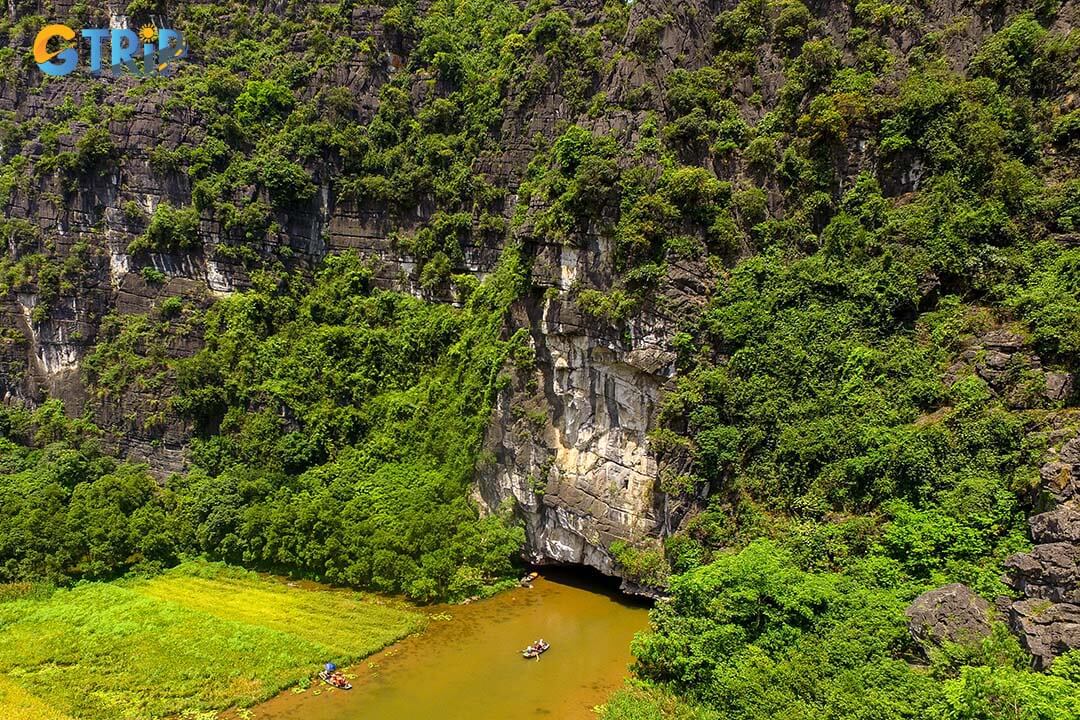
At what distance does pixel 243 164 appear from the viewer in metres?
29.2

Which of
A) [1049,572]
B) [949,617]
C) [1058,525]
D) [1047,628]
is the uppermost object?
[1058,525]

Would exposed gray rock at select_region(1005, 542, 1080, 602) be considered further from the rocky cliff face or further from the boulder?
the boulder

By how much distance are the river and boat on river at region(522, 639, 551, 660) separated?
189 millimetres

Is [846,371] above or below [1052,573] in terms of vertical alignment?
above

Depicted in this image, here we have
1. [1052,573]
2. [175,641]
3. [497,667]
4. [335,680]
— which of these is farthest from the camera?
[175,641]

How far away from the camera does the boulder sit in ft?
42.9

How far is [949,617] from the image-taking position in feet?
43.9

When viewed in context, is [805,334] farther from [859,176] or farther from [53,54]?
[53,54]

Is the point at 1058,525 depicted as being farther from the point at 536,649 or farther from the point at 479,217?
the point at 479,217

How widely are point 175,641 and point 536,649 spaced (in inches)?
418

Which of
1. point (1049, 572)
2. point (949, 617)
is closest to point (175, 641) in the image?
point (949, 617)

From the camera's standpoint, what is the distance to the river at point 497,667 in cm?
1717

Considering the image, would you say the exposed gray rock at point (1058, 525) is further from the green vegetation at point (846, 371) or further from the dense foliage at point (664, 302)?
the dense foliage at point (664, 302)

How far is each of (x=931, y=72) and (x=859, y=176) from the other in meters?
3.68
